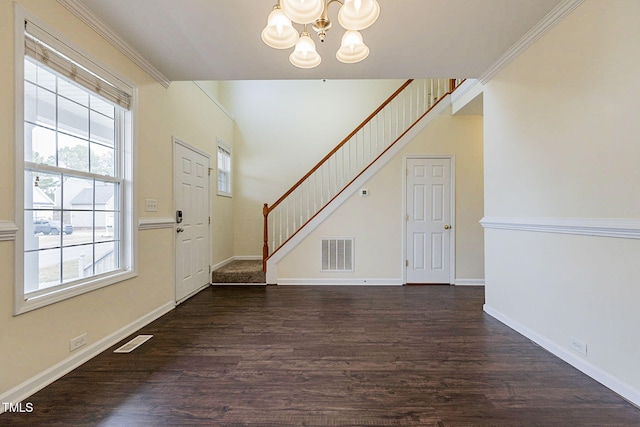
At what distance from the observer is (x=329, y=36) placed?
2477mm

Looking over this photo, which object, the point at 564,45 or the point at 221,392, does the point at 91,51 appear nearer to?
the point at 221,392

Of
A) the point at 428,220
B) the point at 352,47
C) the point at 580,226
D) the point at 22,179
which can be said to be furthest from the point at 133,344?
the point at 428,220

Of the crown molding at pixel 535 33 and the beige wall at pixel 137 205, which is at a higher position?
the crown molding at pixel 535 33

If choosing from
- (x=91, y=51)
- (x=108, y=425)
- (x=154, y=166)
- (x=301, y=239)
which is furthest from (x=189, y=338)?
(x=91, y=51)

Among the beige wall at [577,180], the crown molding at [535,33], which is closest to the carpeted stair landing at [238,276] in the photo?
the beige wall at [577,180]

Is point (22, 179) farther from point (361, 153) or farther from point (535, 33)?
point (361, 153)

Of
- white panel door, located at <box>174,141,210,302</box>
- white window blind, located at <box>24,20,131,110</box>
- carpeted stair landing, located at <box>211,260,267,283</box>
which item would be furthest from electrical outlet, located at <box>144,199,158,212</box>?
carpeted stair landing, located at <box>211,260,267,283</box>

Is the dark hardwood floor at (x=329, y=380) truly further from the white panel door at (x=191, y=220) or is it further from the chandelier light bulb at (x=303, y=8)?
the chandelier light bulb at (x=303, y=8)

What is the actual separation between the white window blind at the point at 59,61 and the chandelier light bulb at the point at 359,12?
199cm

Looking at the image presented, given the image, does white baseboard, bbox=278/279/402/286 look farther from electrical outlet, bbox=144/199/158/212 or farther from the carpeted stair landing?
electrical outlet, bbox=144/199/158/212

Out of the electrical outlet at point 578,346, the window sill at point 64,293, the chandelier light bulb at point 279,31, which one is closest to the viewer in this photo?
the chandelier light bulb at point 279,31

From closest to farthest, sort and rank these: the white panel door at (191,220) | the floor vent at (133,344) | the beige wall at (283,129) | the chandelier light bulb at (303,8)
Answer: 1. the chandelier light bulb at (303,8)
2. the floor vent at (133,344)
3. the white panel door at (191,220)
4. the beige wall at (283,129)

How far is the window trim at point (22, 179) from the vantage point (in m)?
1.67

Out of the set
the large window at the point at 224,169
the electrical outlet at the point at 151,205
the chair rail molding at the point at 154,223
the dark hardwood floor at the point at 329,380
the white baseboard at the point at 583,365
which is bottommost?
the dark hardwood floor at the point at 329,380
